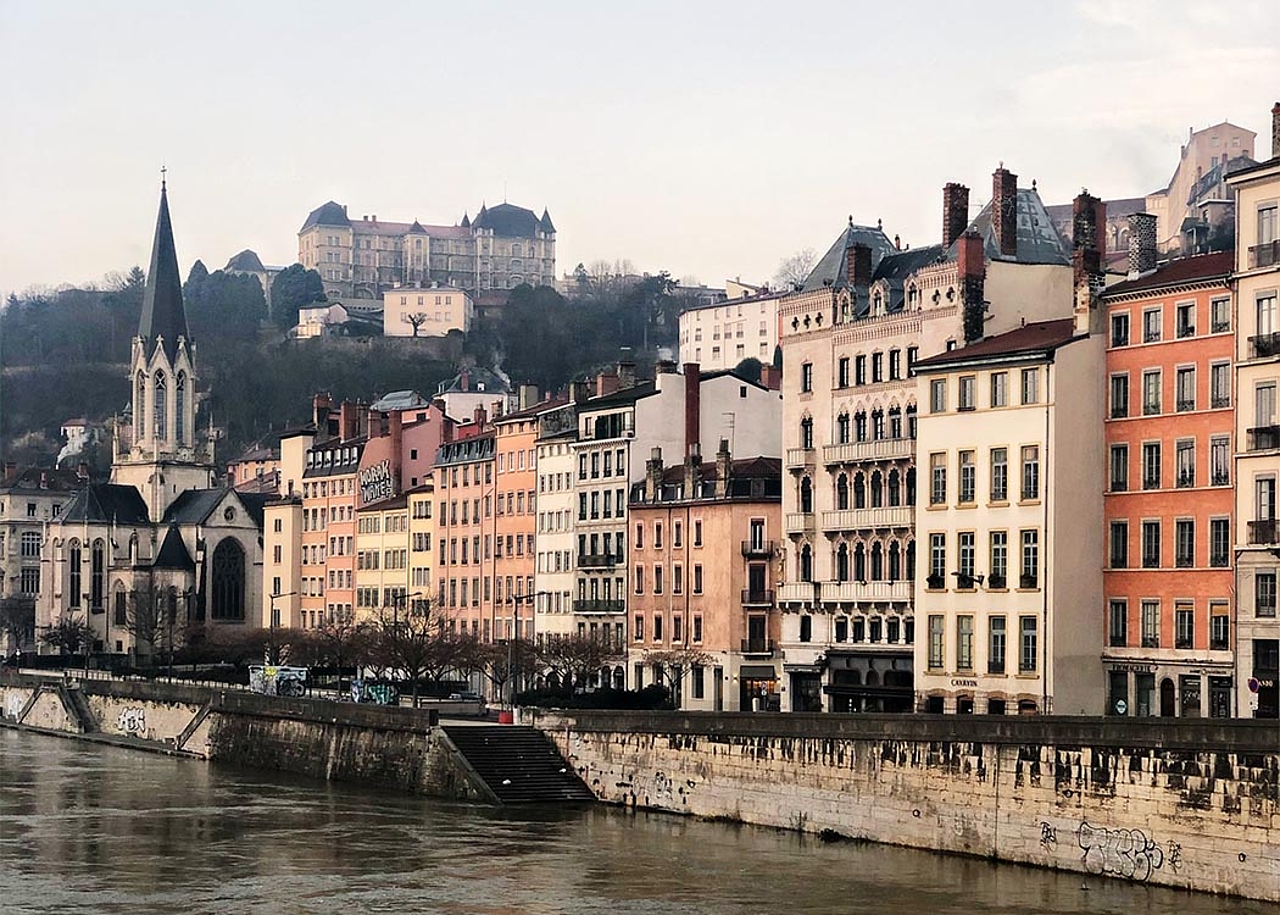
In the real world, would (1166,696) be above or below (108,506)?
below

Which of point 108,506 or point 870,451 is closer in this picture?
point 870,451

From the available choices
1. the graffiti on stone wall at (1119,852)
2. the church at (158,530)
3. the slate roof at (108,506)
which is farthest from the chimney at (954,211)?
the slate roof at (108,506)

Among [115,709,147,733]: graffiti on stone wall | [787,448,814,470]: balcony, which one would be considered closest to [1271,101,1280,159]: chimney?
[787,448,814,470]: balcony

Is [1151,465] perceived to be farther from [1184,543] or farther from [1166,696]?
[1166,696]

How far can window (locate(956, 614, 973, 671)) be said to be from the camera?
74000mm

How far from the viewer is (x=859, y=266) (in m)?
84.9

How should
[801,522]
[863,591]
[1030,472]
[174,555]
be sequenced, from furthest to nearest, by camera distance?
[174,555]
[801,522]
[863,591]
[1030,472]

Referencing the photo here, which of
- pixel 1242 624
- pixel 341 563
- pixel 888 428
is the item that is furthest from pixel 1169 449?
pixel 341 563

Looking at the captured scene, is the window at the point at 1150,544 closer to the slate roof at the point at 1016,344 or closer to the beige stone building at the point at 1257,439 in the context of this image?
the beige stone building at the point at 1257,439

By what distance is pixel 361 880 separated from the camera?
58531 mm

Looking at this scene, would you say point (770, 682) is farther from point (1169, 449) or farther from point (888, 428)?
point (1169, 449)

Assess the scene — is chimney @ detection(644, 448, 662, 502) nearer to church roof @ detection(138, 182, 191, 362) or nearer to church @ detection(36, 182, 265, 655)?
church @ detection(36, 182, 265, 655)

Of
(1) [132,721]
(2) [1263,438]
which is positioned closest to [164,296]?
(1) [132,721]

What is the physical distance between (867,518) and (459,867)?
2506 cm
